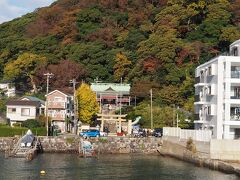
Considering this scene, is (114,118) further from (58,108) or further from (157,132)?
(58,108)

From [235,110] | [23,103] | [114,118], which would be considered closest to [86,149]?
[235,110]

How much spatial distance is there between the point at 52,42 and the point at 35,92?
15.1 metres

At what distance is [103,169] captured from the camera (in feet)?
121

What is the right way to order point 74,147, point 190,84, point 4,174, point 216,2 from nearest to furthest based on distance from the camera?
point 4,174
point 74,147
point 190,84
point 216,2

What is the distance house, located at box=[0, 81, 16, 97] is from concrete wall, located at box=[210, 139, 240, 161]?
53285 millimetres

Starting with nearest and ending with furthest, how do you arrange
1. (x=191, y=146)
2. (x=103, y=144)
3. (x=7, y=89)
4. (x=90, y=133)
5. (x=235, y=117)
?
(x=191, y=146) < (x=235, y=117) < (x=103, y=144) < (x=90, y=133) < (x=7, y=89)

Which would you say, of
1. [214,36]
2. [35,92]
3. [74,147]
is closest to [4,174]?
[74,147]

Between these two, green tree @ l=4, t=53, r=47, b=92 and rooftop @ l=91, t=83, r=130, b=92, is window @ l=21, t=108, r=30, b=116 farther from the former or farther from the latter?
green tree @ l=4, t=53, r=47, b=92

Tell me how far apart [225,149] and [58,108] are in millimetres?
31959

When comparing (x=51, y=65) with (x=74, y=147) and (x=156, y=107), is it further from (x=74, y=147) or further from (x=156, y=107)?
(x=74, y=147)

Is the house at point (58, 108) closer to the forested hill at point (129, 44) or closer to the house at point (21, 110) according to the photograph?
the house at point (21, 110)

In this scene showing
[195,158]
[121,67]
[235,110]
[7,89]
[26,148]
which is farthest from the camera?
[7,89]

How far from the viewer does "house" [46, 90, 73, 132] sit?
6406cm

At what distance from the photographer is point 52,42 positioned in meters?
93.9
